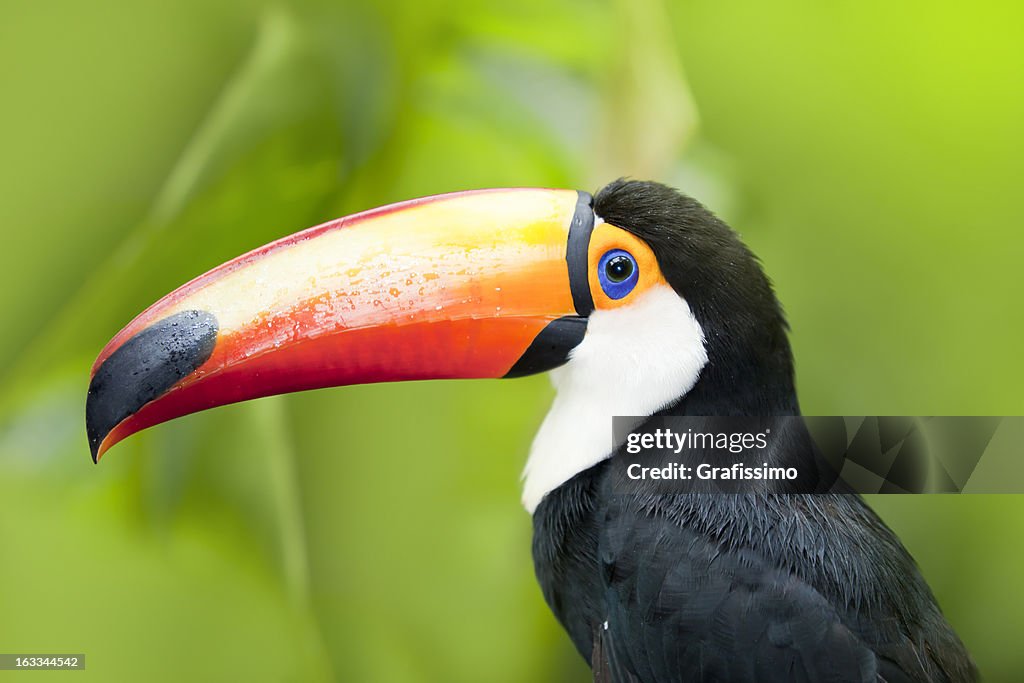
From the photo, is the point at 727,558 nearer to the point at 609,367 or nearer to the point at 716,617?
the point at 716,617

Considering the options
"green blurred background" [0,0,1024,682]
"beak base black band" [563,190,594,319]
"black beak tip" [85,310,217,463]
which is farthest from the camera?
"green blurred background" [0,0,1024,682]

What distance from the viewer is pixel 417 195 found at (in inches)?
75.5

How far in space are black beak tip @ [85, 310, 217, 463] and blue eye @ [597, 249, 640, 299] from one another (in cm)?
50

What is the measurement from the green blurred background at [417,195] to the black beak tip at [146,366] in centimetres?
74

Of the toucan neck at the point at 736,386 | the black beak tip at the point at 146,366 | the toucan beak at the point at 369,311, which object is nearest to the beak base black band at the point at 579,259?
the toucan beak at the point at 369,311

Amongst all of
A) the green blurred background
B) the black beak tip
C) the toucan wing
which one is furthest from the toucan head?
the green blurred background

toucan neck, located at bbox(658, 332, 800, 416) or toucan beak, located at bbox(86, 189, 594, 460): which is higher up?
toucan beak, located at bbox(86, 189, 594, 460)

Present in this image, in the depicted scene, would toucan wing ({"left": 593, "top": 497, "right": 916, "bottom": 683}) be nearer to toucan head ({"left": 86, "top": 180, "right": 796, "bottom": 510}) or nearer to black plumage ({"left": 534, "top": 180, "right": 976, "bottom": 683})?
black plumage ({"left": 534, "top": 180, "right": 976, "bottom": 683})

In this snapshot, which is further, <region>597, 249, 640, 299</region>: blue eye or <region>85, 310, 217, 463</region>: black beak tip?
<region>597, 249, 640, 299</region>: blue eye

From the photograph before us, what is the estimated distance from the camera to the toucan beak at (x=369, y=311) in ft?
3.82

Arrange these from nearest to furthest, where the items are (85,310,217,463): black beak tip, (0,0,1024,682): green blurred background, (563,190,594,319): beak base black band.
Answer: (85,310,217,463): black beak tip
(563,190,594,319): beak base black band
(0,0,1024,682): green blurred background

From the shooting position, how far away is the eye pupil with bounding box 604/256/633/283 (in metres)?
1.26

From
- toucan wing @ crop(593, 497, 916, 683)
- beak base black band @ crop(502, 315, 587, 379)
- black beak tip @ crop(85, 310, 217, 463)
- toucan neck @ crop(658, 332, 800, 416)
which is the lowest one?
toucan wing @ crop(593, 497, 916, 683)

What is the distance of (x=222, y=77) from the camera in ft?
6.66
